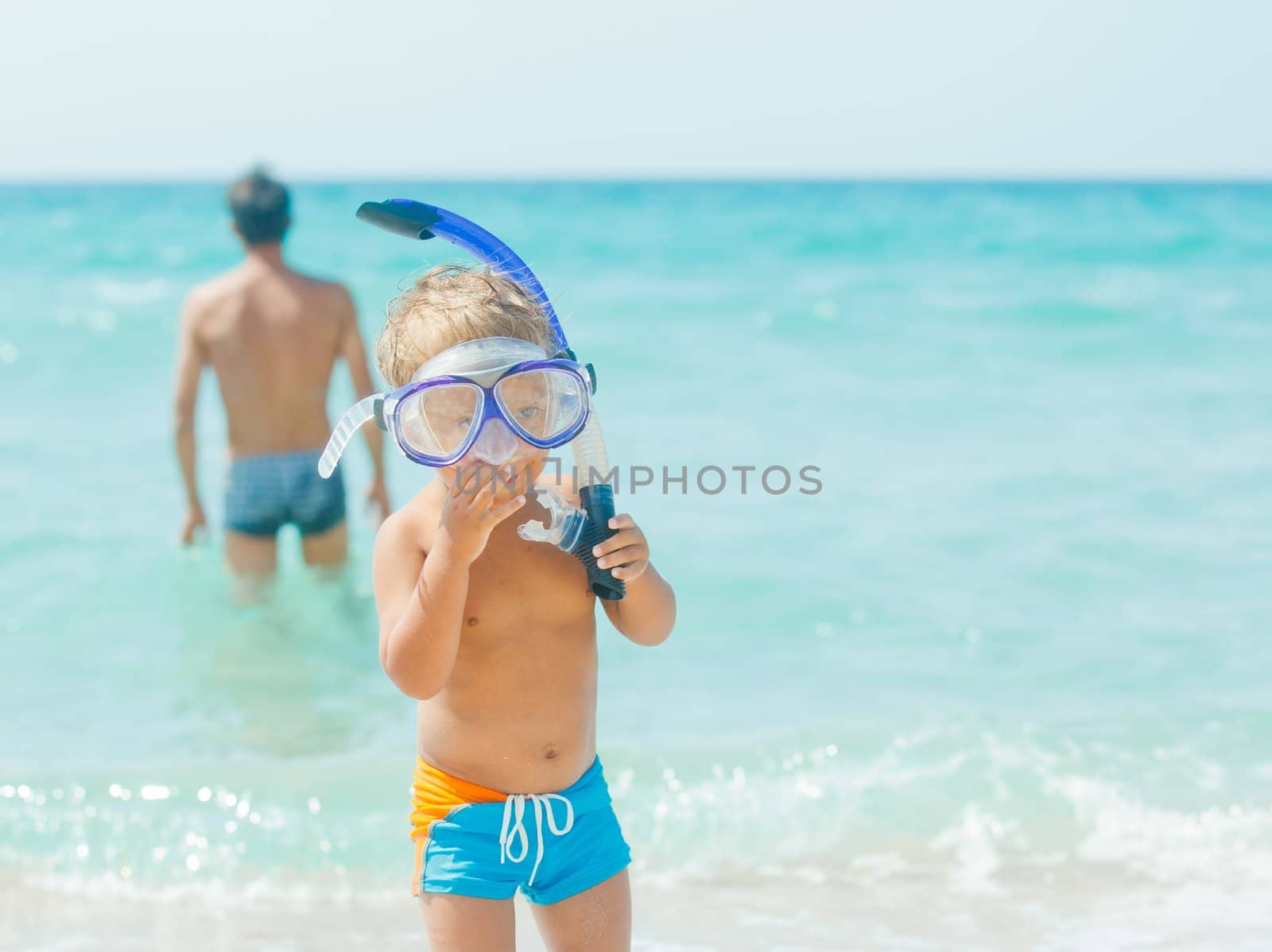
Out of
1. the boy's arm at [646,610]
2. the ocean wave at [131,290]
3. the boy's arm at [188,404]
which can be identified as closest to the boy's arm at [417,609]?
the boy's arm at [646,610]

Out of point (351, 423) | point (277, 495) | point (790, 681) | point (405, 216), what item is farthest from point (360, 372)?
point (351, 423)

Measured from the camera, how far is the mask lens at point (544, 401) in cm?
199

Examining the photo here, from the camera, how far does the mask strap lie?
6.57 feet

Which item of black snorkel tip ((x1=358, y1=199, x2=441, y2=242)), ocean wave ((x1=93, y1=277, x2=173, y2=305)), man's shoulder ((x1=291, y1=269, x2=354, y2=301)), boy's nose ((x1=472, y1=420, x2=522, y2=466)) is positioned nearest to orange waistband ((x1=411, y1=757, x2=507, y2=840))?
boy's nose ((x1=472, y1=420, x2=522, y2=466))

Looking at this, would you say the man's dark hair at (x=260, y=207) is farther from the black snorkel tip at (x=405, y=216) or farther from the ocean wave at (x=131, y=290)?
the ocean wave at (x=131, y=290)

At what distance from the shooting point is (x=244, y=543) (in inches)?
205

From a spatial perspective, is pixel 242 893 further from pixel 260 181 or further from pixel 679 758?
pixel 260 181

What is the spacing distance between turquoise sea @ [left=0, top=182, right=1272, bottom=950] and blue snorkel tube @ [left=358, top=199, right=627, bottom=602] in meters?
1.47

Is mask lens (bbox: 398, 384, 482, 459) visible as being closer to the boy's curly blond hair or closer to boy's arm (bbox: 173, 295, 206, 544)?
the boy's curly blond hair

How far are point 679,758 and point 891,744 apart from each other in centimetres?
67

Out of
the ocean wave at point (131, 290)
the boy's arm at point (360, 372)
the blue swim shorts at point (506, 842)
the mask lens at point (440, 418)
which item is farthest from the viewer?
the ocean wave at point (131, 290)

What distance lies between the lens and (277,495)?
5145mm

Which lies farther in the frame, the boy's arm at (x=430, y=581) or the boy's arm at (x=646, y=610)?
the boy's arm at (x=646, y=610)

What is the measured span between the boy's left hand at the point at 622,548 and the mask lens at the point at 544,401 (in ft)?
0.56
